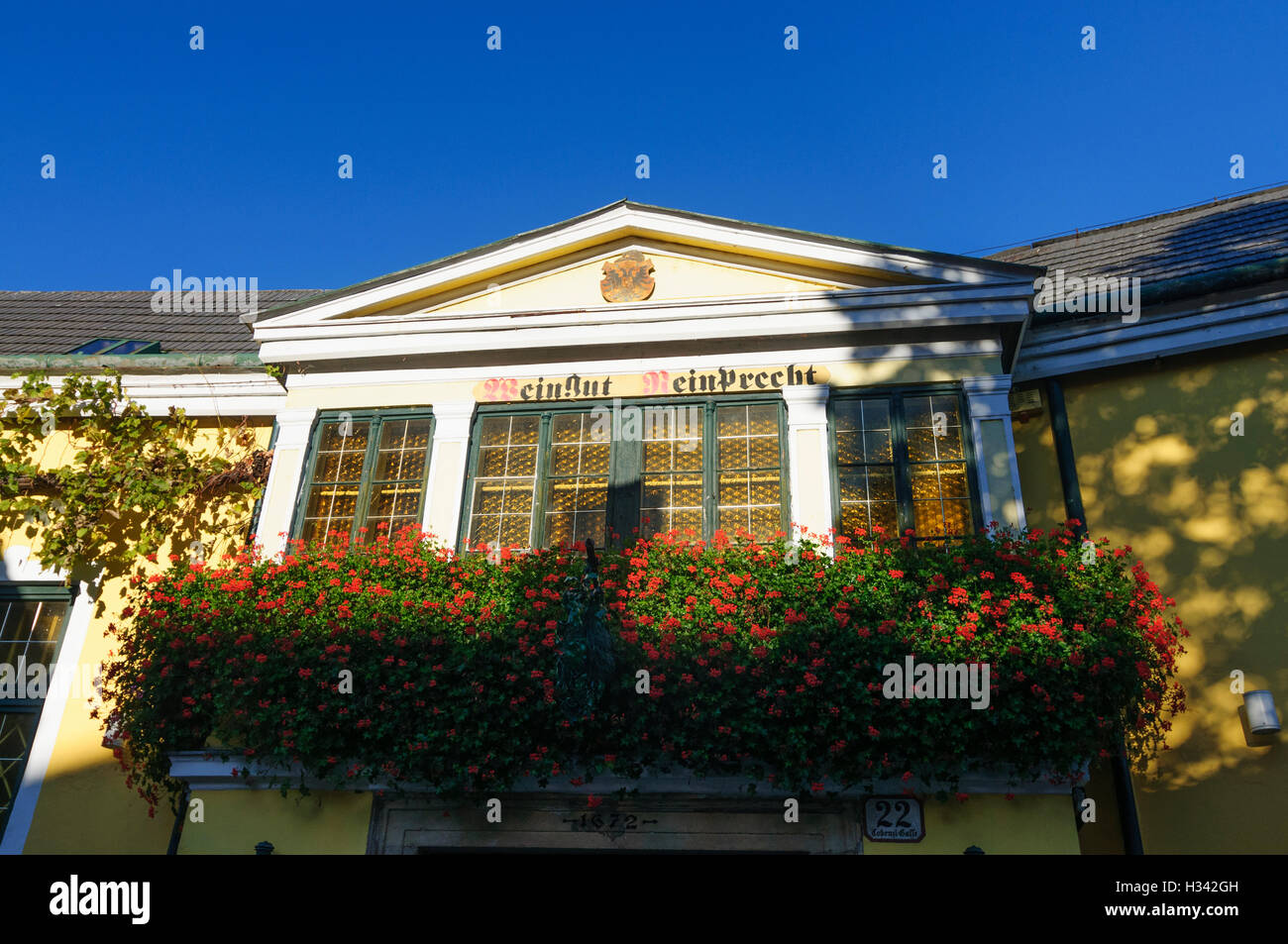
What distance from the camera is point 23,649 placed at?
10.7m

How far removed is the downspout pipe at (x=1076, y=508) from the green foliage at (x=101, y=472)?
26.8 ft

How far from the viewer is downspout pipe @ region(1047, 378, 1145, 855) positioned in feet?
28.0

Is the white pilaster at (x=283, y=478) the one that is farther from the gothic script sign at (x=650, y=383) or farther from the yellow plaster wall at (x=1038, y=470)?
the yellow plaster wall at (x=1038, y=470)

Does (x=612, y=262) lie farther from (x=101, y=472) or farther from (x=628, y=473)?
(x=101, y=472)

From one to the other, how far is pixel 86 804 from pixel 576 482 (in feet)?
18.0

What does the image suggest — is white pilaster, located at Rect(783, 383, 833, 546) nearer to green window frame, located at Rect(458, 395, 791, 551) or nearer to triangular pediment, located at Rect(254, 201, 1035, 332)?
green window frame, located at Rect(458, 395, 791, 551)

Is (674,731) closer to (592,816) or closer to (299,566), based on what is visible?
(592,816)

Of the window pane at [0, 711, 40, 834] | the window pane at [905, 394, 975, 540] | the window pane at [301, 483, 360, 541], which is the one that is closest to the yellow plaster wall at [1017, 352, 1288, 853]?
the window pane at [905, 394, 975, 540]

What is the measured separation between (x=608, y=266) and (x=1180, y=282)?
5643 millimetres

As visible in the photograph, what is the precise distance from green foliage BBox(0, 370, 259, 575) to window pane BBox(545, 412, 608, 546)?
327 centimetres

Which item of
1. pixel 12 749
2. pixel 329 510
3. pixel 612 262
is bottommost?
pixel 12 749

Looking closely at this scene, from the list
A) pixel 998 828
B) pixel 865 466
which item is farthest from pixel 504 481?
pixel 998 828

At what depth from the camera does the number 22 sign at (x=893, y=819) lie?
8.03 metres
